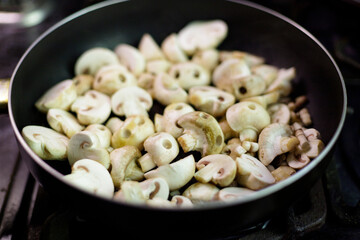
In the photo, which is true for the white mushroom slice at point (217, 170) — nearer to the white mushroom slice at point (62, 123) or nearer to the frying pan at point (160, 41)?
the frying pan at point (160, 41)

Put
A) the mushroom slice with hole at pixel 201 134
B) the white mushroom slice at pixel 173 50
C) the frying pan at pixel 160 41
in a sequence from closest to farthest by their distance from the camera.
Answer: the frying pan at pixel 160 41 < the mushroom slice with hole at pixel 201 134 < the white mushroom slice at pixel 173 50

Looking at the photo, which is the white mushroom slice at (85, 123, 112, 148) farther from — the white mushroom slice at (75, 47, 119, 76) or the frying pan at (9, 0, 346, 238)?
the white mushroom slice at (75, 47, 119, 76)

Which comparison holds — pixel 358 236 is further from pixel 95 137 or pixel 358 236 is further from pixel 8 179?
pixel 8 179

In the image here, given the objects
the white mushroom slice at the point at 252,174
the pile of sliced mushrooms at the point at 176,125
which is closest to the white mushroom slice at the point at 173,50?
the pile of sliced mushrooms at the point at 176,125

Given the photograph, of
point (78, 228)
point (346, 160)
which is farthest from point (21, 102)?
point (346, 160)

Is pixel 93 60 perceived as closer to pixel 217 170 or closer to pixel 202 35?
pixel 202 35

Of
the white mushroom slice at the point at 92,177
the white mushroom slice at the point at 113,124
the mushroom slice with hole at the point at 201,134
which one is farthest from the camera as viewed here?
the white mushroom slice at the point at 113,124

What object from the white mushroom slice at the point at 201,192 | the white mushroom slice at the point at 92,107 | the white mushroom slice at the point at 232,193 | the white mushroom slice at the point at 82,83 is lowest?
the white mushroom slice at the point at 201,192

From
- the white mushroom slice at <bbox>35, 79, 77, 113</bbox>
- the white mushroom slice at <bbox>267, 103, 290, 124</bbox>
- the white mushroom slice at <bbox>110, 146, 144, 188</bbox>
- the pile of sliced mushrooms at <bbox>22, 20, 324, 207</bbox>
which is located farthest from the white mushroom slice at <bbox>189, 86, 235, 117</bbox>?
the white mushroom slice at <bbox>35, 79, 77, 113</bbox>
